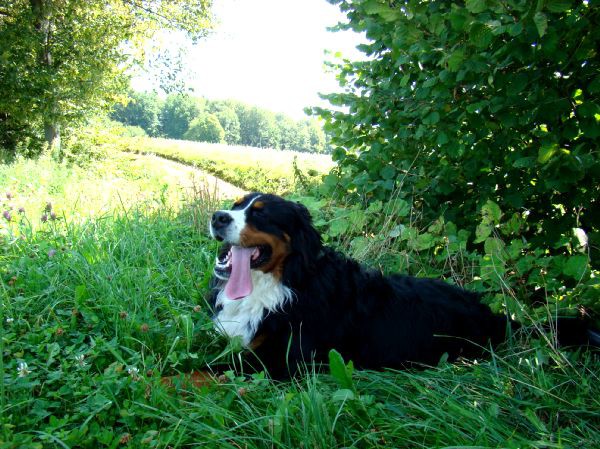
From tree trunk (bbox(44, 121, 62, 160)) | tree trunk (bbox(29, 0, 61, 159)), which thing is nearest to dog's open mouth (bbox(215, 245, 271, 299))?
tree trunk (bbox(29, 0, 61, 159))

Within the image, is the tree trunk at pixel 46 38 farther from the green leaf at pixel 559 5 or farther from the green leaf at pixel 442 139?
the green leaf at pixel 559 5

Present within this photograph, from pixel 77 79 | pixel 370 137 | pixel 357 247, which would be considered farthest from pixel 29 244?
pixel 77 79

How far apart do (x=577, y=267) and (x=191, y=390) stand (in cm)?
198

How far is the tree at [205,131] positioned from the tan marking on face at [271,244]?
6363cm

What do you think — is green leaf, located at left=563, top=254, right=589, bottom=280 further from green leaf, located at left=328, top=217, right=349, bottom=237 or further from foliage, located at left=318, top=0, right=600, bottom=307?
green leaf, located at left=328, top=217, right=349, bottom=237

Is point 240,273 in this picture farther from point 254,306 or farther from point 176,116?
point 176,116

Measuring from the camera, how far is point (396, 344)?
2729 mm

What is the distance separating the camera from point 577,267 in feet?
7.85

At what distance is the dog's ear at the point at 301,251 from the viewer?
2.70m

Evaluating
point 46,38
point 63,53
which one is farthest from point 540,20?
point 46,38

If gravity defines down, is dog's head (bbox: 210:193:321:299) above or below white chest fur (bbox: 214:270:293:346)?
above

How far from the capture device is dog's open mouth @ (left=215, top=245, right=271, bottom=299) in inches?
105

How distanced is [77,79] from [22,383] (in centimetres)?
1372

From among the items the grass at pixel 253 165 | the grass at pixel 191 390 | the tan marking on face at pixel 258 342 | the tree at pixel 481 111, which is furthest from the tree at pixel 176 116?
the tan marking on face at pixel 258 342
